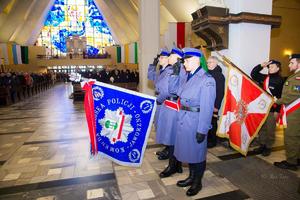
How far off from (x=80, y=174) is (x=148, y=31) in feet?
18.9

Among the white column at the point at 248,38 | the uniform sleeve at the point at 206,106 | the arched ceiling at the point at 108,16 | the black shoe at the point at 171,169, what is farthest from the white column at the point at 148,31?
the uniform sleeve at the point at 206,106

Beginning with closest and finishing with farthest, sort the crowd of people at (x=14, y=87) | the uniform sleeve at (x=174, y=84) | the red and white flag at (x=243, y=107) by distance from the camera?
the uniform sleeve at (x=174, y=84)
the red and white flag at (x=243, y=107)
the crowd of people at (x=14, y=87)

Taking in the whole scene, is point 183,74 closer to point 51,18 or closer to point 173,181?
point 173,181

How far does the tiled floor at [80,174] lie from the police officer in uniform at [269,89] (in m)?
0.22

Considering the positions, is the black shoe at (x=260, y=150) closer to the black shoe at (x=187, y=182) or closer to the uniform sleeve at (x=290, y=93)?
the uniform sleeve at (x=290, y=93)

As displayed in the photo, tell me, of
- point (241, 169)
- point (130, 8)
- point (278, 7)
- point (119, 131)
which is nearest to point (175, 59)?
point (119, 131)

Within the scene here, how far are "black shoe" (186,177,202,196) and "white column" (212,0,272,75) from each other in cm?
237

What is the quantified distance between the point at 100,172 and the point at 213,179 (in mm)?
1594

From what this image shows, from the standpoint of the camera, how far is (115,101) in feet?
10.8

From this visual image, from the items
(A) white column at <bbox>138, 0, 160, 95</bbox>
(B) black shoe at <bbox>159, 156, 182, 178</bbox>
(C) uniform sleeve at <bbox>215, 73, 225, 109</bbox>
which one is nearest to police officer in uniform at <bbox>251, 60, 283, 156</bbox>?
(C) uniform sleeve at <bbox>215, 73, 225, 109</bbox>

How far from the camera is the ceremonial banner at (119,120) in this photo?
318 cm

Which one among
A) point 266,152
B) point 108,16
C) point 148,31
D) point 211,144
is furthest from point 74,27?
point 266,152

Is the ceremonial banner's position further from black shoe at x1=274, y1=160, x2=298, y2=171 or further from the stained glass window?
the stained glass window

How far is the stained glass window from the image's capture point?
103 feet
